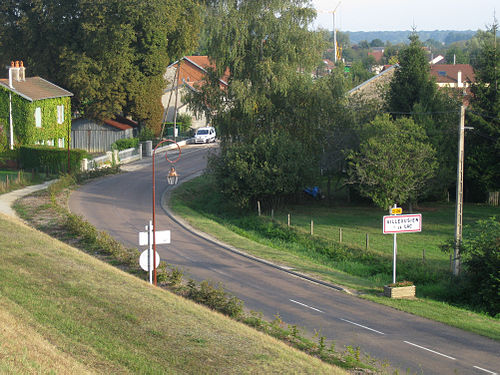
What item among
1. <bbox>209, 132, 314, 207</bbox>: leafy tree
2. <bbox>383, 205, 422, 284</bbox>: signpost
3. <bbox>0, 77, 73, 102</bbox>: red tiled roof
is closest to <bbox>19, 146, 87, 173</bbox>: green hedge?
<bbox>0, 77, 73, 102</bbox>: red tiled roof

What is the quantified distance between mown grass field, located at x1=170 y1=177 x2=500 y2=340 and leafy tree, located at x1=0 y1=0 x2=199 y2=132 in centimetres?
1741

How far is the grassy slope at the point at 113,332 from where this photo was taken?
11.9 metres

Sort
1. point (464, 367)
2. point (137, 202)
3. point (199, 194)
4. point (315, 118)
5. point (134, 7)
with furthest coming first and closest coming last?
point (134, 7) < point (199, 194) < point (315, 118) < point (137, 202) < point (464, 367)

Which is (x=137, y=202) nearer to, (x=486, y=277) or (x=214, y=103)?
(x=214, y=103)

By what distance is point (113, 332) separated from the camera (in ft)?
46.5

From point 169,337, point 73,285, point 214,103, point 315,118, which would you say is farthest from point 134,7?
point 169,337

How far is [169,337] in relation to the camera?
47.2 ft

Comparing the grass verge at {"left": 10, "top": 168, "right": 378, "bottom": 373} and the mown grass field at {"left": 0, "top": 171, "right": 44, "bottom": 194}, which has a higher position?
the mown grass field at {"left": 0, "top": 171, "right": 44, "bottom": 194}

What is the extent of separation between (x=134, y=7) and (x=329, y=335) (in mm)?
46423

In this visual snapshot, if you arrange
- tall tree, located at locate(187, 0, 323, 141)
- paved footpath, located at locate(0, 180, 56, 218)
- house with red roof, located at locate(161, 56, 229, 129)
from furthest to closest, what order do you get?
house with red roof, located at locate(161, 56, 229, 129)
tall tree, located at locate(187, 0, 323, 141)
paved footpath, located at locate(0, 180, 56, 218)

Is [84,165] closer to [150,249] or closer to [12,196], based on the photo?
[12,196]

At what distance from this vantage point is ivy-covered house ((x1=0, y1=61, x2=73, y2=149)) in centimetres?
5097

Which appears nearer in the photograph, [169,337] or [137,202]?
[169,337]

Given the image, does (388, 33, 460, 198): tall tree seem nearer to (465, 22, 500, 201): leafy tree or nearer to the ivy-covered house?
(465, 22, 500, 201): leafy tree
